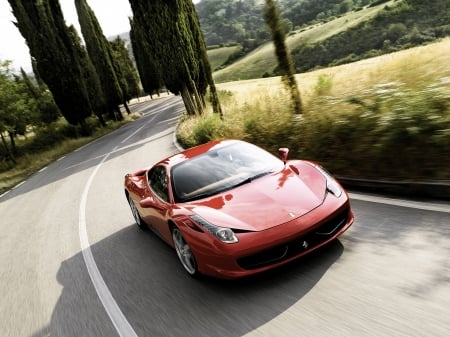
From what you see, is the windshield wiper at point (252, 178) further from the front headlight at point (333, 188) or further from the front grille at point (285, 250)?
the front grille at point (285, 250)

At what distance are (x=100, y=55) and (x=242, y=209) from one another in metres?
41.0

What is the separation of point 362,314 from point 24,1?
110 ft

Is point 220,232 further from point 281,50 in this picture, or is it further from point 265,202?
point 281,50

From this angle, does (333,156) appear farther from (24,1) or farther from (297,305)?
(24,1)

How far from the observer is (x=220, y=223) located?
4277mm

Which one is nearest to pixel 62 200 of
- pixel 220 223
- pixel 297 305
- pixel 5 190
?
pixel 5 190

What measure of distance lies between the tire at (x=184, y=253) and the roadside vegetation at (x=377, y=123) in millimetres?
3121

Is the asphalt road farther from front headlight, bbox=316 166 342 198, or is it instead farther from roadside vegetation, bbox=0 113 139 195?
roadside vegetation, bbox=0 113 139 195

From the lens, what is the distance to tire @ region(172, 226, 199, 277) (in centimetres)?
473

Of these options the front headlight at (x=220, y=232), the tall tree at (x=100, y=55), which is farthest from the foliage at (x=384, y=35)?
the front headlight at (x=220, y=232)

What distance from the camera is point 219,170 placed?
5383 mm

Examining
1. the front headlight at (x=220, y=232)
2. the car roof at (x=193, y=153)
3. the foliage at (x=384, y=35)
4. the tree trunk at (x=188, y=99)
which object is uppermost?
the car roof at (x=193, y=153)

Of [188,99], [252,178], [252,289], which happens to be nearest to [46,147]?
[188,99]

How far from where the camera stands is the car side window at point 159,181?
18.3ft
